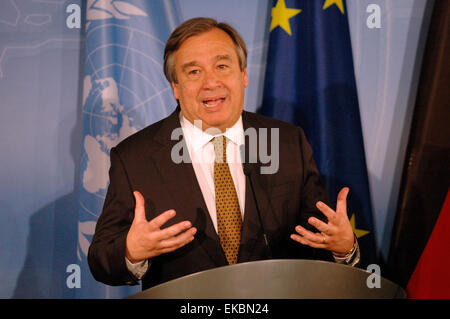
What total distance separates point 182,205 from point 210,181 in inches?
6.7

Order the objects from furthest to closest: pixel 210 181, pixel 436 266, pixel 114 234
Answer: pixel 436 266 → pixel 210 181 → pixel 114 234

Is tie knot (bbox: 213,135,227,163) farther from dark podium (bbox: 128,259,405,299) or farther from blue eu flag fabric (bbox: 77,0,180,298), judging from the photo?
dark podium (bbox: 128,259,405,299)

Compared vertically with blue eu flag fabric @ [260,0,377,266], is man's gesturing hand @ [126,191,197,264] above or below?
below

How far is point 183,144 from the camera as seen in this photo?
1.76 m

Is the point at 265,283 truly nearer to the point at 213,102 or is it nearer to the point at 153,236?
the point at 153,236

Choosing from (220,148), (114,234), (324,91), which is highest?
(324,91)

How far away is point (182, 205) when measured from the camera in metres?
1.64

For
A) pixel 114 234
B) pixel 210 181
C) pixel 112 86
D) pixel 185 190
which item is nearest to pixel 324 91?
pixel 210 181

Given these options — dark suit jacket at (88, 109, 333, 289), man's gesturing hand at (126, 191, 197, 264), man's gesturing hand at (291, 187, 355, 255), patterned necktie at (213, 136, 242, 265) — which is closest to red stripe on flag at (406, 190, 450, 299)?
dark suit jacket at (88, 109, 333, 289)

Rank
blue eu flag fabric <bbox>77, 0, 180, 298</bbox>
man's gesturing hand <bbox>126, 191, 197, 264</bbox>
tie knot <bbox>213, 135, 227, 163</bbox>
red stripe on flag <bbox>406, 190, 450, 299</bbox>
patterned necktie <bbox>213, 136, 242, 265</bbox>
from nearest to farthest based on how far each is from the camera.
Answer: man's gesturing hand <bbox>126, 191, 197, 264</bbox>
patterned necktie <bbox>213, 136, 242, 265</bbox>
tie knot <bbox>213, 135, 227, 163</bbox>
red stripe on flag <bbox>406, 190, 450, 299</bbox>
blue eu flag fabric <bbox>77, 0, 180, 298</bbox>

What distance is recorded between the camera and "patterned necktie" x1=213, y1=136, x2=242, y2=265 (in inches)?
63.6

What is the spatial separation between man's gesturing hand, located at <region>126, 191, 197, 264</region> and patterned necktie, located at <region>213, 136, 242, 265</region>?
0.33 meters
